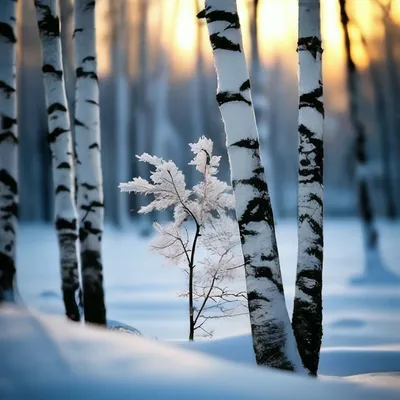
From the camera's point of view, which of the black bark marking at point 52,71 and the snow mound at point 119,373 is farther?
the black bark marking at point 52,71

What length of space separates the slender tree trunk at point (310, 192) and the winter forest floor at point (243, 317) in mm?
797

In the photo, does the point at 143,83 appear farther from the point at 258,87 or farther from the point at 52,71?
the point at 52,71

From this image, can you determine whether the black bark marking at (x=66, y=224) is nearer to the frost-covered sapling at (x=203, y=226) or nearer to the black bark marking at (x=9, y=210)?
the black bark marking at (x=9, y=210)

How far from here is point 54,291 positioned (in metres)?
9.39

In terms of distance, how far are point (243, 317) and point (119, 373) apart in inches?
219

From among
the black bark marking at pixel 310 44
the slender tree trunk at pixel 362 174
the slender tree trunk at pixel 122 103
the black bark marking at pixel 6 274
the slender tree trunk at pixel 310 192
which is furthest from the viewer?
the slender tree trunk at pixel 122 103

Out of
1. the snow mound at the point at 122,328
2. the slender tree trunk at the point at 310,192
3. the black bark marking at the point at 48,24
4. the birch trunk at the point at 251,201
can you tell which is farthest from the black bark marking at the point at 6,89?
the slender tree trunk at the point at 310,192

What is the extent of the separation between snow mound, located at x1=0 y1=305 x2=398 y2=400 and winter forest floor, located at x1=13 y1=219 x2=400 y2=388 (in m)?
2.44

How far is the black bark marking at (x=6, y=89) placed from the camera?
16.5 ft

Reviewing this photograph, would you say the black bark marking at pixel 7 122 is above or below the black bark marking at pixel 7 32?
below

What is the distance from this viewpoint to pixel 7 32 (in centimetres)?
510

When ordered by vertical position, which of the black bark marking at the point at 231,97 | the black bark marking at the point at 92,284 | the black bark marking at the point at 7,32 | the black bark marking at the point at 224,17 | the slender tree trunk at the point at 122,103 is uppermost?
the slender tree trunk at the point at 122,103

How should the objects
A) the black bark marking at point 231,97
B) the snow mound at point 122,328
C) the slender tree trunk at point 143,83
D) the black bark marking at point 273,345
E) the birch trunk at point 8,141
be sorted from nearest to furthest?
the black bark marking at point 273,345 < the black bark marking at point 231,97 < the birch trunk at point 8,141 < the snow mound at point 122,328 < the slender tree trunk at point 143,83

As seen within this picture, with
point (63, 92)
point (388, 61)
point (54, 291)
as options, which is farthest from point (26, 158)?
point (63, 92)
